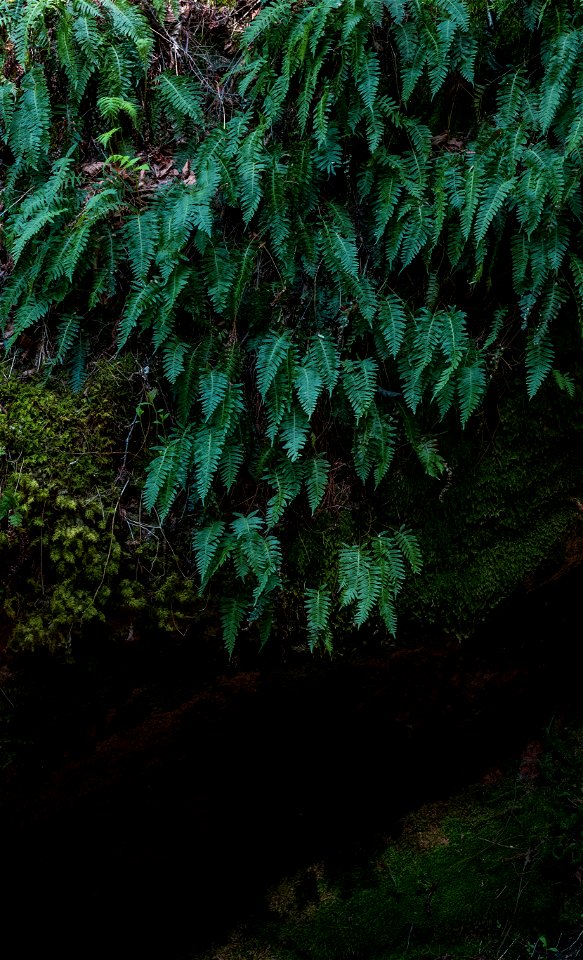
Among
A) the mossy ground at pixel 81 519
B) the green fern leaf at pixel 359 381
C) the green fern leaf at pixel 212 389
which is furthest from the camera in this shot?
the green fern leaf at pixel 359 381

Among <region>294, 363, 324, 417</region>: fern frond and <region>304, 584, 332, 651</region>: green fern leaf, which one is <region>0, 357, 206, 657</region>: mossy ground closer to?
<region>304, 584, 332, 651</region>: green fern leaf

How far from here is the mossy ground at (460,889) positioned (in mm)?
4238

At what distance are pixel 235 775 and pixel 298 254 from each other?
115 inches

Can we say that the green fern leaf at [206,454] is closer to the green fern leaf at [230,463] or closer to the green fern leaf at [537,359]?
the green fern leaf at [230,463]

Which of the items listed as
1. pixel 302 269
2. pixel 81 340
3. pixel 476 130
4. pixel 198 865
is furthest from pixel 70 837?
pixel 476 130

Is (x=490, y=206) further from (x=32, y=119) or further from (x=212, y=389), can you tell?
(x=32, y=119)

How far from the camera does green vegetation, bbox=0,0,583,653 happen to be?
11.6 feet

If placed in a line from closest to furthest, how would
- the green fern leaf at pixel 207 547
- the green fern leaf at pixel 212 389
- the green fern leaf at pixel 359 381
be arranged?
the green fern leaf at pixel 207 547, the green fern leaf at pixel 212 389, the green fern leaf at pixel 359 381

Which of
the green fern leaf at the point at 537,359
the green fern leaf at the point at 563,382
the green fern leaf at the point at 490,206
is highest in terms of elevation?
the green fern leaf at the point at 490,206

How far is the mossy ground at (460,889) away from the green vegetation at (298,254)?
1787 mm

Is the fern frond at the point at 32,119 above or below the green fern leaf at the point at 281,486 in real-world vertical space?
above

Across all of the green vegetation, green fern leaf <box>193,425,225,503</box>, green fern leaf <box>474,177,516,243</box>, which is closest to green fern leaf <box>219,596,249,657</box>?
the green vegetation

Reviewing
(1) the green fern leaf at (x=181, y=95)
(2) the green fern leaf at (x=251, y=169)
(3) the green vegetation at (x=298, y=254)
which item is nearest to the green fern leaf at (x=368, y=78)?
(3) the green vegetation at (x=298, y=254)

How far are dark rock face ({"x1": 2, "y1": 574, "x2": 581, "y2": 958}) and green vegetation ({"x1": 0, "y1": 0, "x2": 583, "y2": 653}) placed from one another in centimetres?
55
